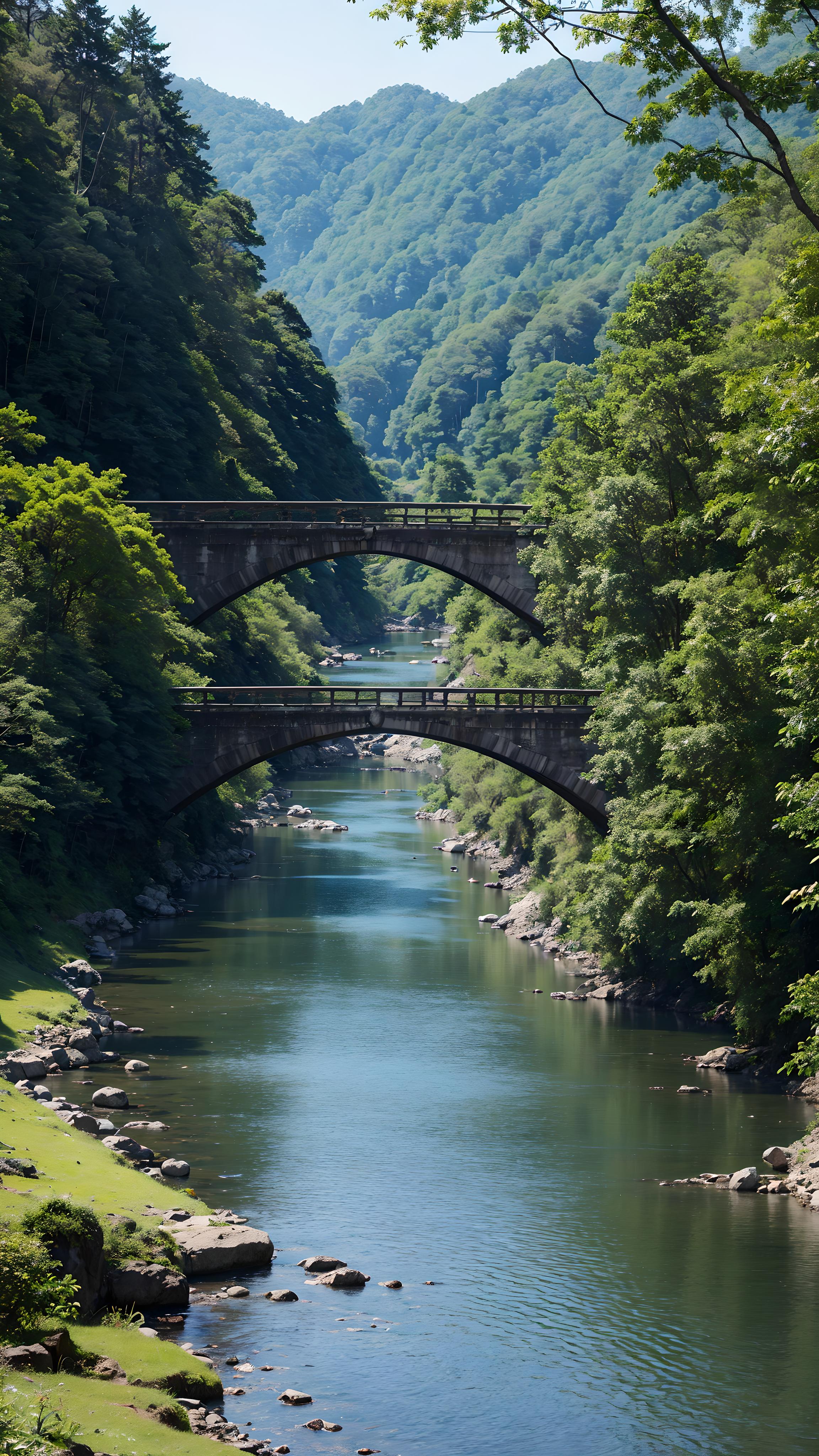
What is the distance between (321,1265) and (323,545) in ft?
150

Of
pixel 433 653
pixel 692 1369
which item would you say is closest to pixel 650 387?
pixel 692 1369

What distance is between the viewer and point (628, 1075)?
38.7 metres

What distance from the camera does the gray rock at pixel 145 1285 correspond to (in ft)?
70.4

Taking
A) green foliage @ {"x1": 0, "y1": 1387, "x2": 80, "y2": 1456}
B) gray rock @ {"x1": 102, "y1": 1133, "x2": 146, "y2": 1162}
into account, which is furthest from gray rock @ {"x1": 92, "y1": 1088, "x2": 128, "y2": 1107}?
green foliage @ {"x1": 0, "y1": 1387, "x2": 80, "y2": 1456}

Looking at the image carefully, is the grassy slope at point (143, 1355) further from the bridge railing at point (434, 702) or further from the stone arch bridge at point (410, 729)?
the stone arch bridge at point (410, 729)

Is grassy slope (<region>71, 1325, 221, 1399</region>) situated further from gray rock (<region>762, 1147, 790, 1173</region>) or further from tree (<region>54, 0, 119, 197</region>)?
tree (<region>54, 0, 119, 197</region>)

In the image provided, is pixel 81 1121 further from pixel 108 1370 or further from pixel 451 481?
pixel 451 481

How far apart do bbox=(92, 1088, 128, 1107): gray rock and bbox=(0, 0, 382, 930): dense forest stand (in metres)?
9.68

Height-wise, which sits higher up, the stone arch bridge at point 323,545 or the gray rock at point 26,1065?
the stone arch bridge at point 323,545

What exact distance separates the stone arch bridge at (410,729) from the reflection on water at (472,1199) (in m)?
6.15

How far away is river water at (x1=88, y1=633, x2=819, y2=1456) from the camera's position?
2084 centimetres

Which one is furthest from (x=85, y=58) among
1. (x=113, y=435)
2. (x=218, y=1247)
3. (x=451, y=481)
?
(x=218, y=1247)

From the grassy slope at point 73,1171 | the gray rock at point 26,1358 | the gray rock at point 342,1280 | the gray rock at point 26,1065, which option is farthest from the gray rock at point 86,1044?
the gray rock at point 26,1358

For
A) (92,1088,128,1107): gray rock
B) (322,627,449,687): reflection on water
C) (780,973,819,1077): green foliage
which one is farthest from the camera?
(322,627,449,687): reflection on water
